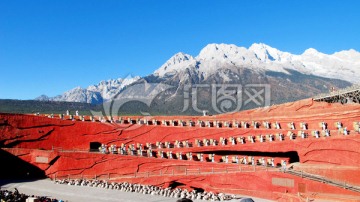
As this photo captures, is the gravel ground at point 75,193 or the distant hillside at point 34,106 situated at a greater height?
the distant hillside at point 34,106

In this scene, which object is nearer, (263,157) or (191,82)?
(263,157)

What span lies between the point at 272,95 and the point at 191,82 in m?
42.5

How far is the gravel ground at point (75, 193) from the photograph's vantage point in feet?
91.2

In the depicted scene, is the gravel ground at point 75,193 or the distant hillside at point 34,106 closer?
the gravel ground at point 75,193

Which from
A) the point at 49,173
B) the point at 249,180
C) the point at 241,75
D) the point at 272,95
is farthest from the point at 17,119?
the point at 241,75

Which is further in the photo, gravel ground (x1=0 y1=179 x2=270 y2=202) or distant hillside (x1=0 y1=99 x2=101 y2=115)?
distant hillside (x1=0 y1=99 x2=101 y2=115)

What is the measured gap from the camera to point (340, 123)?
1195 inches

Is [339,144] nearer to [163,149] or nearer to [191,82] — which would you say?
[163,149]

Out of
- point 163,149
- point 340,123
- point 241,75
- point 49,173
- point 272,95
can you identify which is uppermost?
point 241,75

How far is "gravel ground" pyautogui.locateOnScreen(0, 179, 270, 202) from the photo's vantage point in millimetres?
27812

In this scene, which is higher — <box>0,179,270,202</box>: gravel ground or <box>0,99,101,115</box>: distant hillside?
<box>0,99,101,115</box>: distant hillside

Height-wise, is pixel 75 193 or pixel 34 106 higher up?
pixel 34 106

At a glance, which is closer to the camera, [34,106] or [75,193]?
[75,193]

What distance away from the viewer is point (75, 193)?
2950 centimetres
